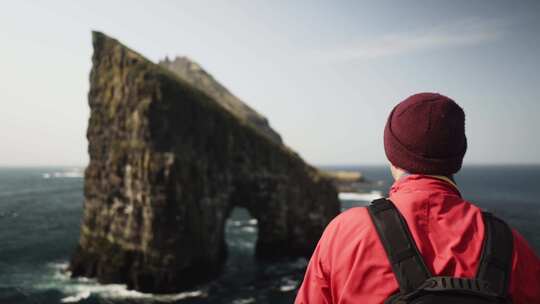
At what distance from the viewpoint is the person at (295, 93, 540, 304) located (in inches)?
85.9

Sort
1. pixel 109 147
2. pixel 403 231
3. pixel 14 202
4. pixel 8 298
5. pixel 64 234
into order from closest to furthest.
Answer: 1. pixel 403 231
2. pixel 8 298
3. pixel 109 147
4. pixel 64 234
5. pixel 14 202

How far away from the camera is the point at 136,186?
92.2ft

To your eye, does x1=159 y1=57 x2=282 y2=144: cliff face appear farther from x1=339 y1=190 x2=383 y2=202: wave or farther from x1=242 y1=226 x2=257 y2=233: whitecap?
x1=242 y1=226 x2=257 y2=233: whitecap

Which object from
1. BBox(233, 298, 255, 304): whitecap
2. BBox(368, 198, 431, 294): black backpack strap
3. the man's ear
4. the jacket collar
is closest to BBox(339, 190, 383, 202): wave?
BBox(233, 298, 255, 304): whitecap

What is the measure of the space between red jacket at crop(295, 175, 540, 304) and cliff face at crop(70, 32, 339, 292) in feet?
86.7

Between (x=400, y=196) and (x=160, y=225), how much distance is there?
26916 mm

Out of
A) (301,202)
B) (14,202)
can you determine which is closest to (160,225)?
(301,202)

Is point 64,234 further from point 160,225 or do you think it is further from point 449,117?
point 449,117

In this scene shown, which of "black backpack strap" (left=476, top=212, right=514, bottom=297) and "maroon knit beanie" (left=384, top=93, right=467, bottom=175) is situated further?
"maroon knit beanie" (left=384, top=93, right=467, bottom=175)

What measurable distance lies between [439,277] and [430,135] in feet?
2.89

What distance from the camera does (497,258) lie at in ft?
7.04

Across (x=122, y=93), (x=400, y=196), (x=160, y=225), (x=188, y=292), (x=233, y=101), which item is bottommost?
(x=188, y=292)

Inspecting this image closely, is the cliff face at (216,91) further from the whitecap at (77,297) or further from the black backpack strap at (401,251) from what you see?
the black backpack strap at (401,251)

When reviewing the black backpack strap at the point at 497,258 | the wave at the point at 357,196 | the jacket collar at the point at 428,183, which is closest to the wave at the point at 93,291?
the jacket collar at the point at 428,183
